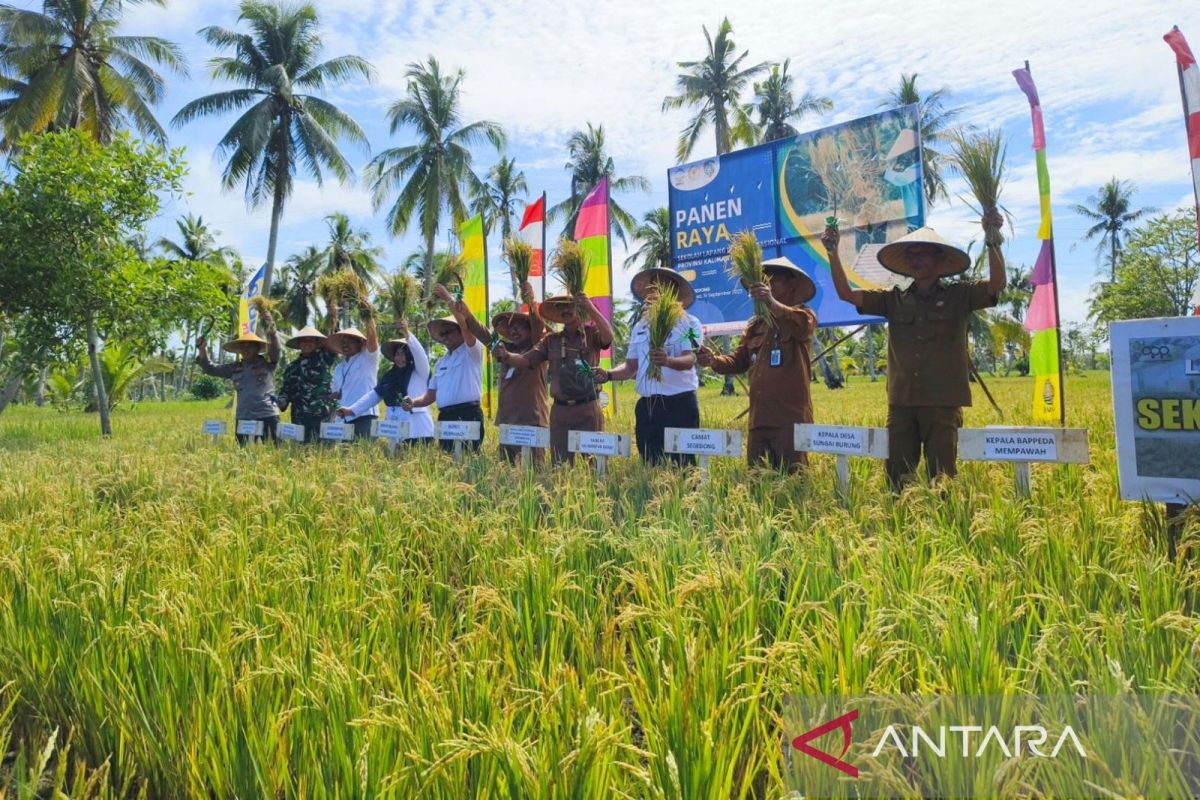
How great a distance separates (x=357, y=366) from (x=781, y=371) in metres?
4.23

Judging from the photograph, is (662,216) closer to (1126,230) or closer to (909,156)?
(909,156)

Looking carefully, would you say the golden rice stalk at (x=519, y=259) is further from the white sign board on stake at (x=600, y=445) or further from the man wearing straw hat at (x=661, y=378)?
the white sign board on stake at (x=600, y=445)

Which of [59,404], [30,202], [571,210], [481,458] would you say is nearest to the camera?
[481,458]

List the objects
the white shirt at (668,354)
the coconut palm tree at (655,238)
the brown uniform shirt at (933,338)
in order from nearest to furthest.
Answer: the brown uniform shirt at (933,338) < the white shirt at (668,354) < the coconut palm tree at (655,238)

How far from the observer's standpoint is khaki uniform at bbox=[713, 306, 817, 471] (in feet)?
14.6

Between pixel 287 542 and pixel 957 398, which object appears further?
pixel 957 398

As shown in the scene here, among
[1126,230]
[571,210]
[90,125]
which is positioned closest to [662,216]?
[571,210]

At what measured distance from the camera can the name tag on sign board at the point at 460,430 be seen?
5.78 m

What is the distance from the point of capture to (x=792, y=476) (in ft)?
13.1

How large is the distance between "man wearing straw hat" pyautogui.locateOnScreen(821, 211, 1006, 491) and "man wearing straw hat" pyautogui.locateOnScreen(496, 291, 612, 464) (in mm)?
1845

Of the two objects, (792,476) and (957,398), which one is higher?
(957,398)

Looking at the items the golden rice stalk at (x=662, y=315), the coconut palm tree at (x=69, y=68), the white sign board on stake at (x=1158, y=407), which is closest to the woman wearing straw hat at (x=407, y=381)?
the golden rice stalk at (x=662, y=315)

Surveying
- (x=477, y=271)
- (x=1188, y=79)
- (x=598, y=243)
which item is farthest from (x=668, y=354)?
(x=477, y=271)

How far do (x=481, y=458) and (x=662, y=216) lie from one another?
28.0 metres
